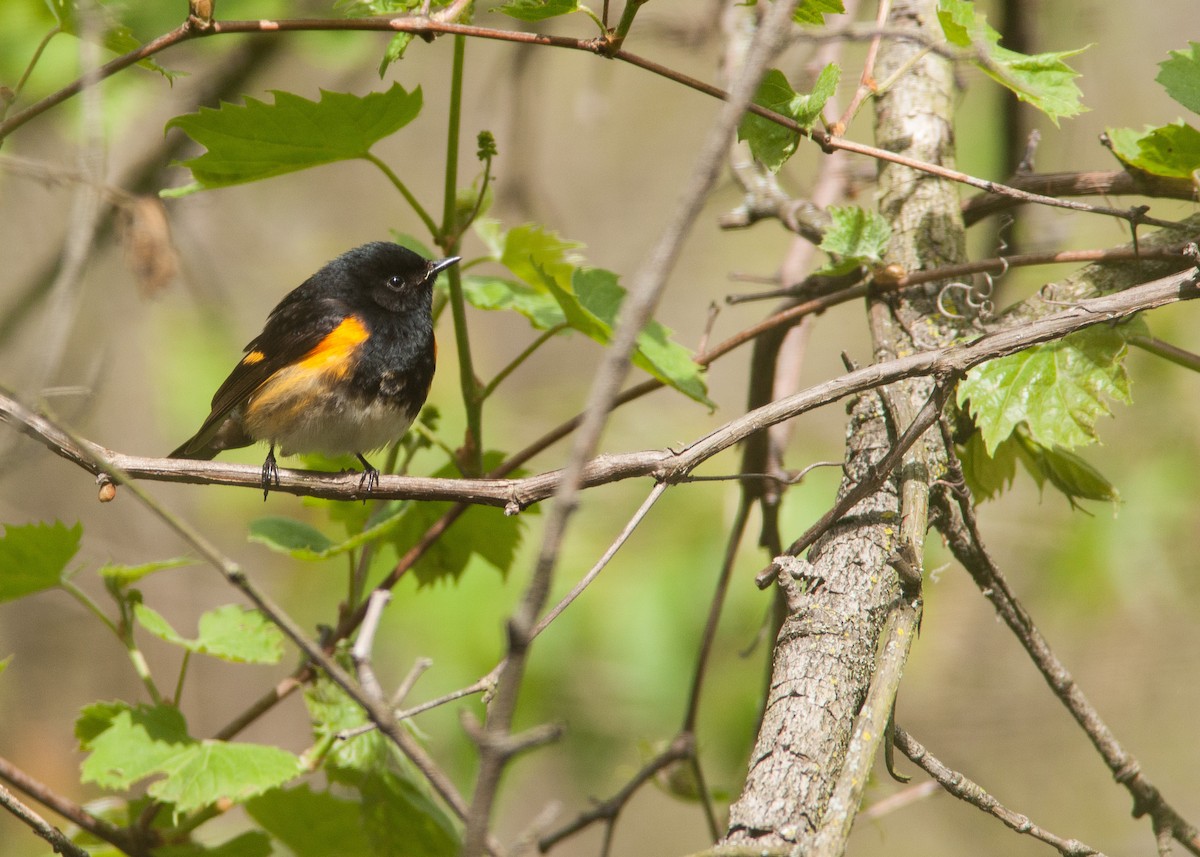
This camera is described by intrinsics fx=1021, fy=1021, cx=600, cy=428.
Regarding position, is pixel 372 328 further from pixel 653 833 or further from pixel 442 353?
pixel 653 833

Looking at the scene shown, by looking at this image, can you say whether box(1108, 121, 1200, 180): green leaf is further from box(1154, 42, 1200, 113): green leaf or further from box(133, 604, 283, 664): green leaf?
box(133, 604, 283, 664): green leaf

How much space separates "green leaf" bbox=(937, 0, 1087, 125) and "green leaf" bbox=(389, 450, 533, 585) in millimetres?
1336

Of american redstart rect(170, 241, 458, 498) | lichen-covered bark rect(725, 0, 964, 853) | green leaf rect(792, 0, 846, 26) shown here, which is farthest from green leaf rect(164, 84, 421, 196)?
lichen-covered bark rect(725, 0, 964, 853)

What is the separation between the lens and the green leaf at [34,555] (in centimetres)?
218

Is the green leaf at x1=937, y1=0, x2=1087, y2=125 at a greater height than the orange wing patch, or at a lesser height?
greater

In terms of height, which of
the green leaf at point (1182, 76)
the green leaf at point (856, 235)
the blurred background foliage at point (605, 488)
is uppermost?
the green leaf at point (1182, 76)

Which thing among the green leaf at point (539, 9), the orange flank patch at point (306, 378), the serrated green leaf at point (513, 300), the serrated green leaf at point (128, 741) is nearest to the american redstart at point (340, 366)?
the orange flank patch at point (306, 378)

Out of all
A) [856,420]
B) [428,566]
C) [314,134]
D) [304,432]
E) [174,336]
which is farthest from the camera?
[174,336]

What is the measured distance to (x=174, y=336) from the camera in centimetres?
595

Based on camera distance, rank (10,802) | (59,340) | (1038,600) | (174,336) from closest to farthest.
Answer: (59,340), (10,802), (1038,600), (174,336)

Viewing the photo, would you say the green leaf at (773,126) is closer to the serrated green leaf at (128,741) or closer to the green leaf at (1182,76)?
the green leaf at (1182,76)

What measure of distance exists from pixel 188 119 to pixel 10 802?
1.29 metres

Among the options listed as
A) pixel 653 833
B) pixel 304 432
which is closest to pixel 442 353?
pixel 653 833

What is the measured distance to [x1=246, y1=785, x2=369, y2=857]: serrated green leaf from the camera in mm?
2363
